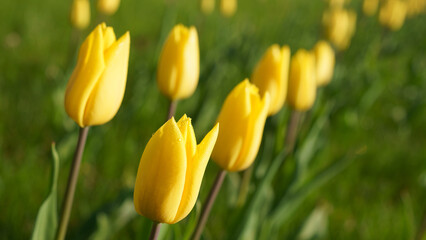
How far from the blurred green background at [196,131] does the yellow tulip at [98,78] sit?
264 mm

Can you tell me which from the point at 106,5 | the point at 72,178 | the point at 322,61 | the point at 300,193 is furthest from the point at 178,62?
the point at 106,5

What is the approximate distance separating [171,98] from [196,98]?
1.27 m

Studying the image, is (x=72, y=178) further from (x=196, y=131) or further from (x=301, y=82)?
(x=196, y=131)

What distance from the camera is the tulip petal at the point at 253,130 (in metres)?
0.93

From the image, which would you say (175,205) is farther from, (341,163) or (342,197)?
(342,197)

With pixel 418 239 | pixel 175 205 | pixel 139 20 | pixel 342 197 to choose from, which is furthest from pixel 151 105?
pixel 139 20

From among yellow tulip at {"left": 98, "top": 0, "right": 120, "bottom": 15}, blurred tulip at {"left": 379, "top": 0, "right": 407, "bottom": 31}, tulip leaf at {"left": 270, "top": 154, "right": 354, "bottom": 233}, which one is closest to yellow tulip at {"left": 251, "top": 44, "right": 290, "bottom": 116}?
tulip leaf at {"left": 270, "top": 154, "right": 354, "bottom": 233}

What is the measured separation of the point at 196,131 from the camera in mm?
2248

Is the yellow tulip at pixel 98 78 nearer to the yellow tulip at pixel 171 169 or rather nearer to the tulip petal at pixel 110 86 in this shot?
the tulip petal at pixel 110 86

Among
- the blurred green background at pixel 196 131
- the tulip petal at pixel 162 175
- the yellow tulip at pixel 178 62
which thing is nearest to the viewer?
the tulip petal at pixel 162 175

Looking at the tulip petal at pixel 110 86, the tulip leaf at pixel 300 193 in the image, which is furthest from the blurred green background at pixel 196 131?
the tulip petal at pixel 110 86

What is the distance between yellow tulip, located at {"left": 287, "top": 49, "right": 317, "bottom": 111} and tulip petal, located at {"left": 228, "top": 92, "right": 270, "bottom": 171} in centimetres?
56

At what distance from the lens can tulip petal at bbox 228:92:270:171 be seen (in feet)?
3.06

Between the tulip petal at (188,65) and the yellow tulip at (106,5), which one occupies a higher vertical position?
the yellow tulip at (106,5)
